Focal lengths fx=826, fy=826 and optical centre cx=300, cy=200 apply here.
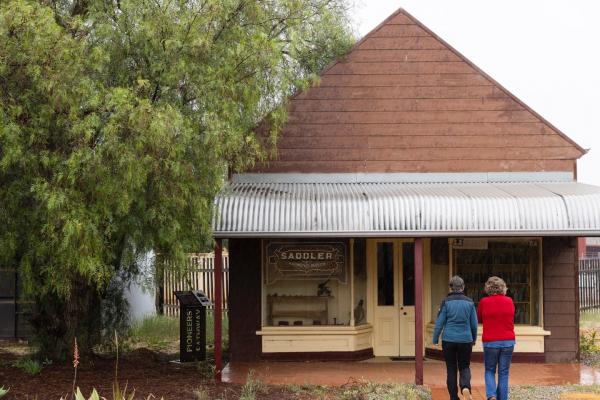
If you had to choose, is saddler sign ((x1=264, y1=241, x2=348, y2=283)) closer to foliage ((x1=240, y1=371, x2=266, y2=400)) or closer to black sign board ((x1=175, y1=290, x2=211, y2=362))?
black sign board ((x1=175, y1=290, x2=211, y2=362))

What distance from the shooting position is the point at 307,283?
46.2 ft

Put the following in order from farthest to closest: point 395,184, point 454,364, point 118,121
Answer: point 395,184 < point 118,121 < point 454,364

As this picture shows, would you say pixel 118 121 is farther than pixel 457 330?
Yes

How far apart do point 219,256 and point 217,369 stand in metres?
1.64

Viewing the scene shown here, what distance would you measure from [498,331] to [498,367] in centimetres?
44

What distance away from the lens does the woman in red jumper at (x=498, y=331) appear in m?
9.73

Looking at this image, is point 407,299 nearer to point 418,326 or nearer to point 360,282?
point 360,282

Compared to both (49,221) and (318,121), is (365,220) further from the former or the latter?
(49,221)

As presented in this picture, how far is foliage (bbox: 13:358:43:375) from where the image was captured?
1213cm

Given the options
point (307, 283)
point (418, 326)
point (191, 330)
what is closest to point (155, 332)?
point (191, 330)

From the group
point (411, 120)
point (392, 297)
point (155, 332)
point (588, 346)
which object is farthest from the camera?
point (155, 332)

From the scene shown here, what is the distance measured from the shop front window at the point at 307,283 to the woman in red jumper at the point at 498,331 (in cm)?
428

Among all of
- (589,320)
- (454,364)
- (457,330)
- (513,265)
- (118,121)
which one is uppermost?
(118,121)

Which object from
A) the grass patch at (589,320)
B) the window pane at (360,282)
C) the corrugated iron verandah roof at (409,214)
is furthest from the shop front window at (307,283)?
the grass patch at (589,320)
